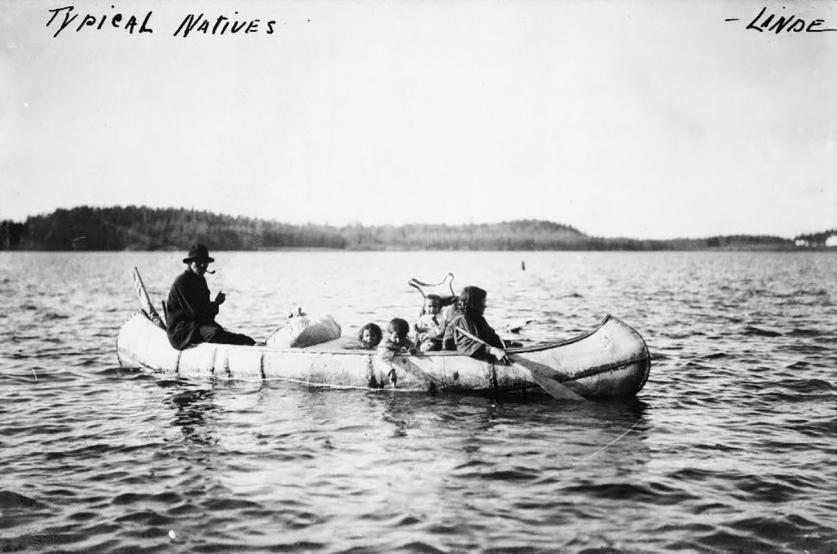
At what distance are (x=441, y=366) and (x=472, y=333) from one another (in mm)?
727

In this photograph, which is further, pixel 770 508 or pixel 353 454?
pixel 353 454

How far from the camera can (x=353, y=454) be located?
8016mm

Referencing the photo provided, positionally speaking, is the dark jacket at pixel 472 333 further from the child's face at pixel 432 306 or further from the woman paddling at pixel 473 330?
the child's face at pixel 432 306

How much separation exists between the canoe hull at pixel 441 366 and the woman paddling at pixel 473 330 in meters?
0.16

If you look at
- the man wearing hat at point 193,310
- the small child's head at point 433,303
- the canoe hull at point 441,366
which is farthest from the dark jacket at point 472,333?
the man wearing hat at point 193,310

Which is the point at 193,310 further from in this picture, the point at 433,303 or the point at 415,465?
the point at 415,465

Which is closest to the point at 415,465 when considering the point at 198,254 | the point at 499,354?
the point at 499,354

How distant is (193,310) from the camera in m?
12.0

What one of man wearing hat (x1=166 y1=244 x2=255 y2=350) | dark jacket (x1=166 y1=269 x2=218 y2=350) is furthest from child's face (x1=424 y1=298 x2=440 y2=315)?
dark jacket (x1=166 y1=269 x2=218 y2=350)

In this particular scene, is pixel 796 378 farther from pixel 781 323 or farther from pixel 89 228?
pixel 89 228

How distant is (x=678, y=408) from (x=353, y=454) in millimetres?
5108

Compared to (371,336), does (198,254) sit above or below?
above

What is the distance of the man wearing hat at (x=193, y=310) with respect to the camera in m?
11.8

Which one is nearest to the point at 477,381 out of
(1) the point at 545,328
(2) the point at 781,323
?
(1) the point at 545,328
